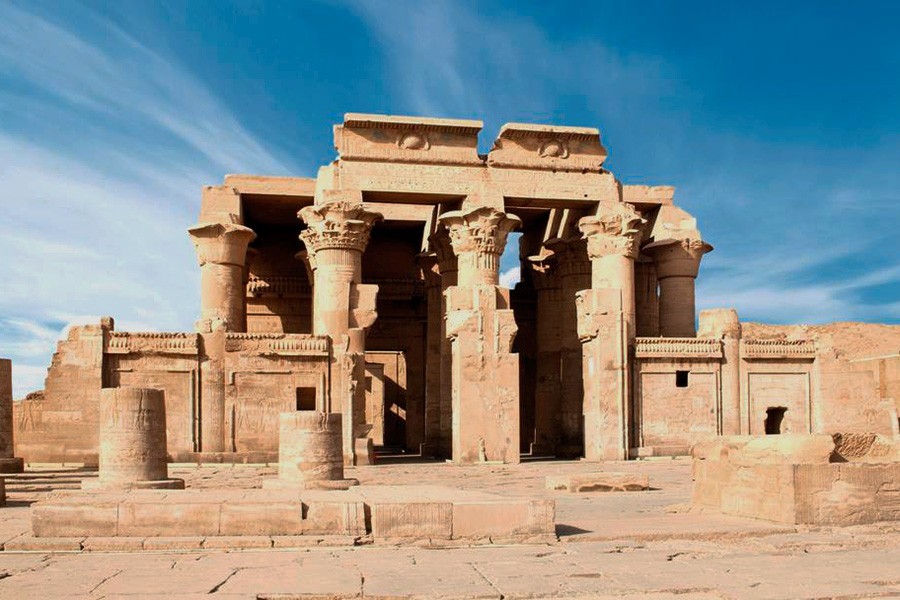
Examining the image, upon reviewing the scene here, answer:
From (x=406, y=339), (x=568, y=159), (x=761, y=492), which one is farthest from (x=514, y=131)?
(x=761, y=492)

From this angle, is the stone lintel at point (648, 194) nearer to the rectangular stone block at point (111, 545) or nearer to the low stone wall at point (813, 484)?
the low stone wall at point (813, 484)

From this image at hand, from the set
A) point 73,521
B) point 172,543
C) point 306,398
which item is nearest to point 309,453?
point 172,543

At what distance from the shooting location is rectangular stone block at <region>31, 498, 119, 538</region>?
8.93 meters

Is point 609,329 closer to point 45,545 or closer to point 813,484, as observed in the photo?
point 813,484

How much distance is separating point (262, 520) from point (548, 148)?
54.8 ft

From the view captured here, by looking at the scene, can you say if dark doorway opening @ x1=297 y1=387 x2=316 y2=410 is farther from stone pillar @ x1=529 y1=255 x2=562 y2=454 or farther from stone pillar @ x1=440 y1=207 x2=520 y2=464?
stone pillar @ x1=529 y1=255 x2=562 y2=454

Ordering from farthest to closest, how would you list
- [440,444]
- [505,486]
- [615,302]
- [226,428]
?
1. [440,444]
2. [615,302]
3. [226,428]
4. [505,486]

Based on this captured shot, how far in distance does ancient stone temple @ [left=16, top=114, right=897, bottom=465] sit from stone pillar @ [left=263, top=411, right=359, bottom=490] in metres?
9.16

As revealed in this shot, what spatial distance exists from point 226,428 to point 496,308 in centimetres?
642

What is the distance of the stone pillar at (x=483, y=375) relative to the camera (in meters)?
21.7

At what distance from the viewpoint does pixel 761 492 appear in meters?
10.0

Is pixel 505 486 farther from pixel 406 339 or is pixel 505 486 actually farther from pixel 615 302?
pixel 406 339

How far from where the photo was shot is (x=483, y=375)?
21.9 m

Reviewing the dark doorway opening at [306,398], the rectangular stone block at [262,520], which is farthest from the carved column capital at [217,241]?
the rectangular stone block at [262,520]
